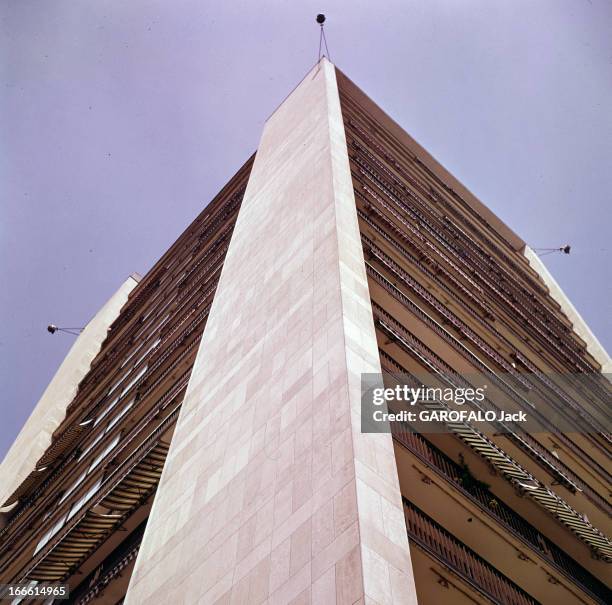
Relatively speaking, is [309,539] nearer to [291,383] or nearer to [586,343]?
[291,383]

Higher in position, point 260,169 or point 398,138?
point 398,138

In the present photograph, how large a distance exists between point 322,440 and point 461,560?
173 inches

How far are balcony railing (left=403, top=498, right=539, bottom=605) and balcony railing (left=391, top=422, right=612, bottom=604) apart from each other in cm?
102

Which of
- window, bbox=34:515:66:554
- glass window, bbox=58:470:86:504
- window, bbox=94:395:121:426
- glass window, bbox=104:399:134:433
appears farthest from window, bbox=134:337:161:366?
window, bbox=34:515:66:554

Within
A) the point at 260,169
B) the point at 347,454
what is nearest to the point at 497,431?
the point at 347,454

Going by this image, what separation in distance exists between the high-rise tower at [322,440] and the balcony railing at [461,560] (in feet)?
0.19

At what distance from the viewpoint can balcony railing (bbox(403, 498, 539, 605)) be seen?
946cm

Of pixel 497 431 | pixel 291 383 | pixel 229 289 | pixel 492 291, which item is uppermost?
pixel 492 291

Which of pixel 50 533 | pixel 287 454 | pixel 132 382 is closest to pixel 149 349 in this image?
pixel 132 382

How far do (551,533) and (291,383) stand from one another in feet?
28.7

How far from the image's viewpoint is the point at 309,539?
7000 millimetres

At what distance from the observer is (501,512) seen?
13.1 metres

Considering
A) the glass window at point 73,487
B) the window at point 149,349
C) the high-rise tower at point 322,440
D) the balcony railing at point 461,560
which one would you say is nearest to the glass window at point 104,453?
the high-rise tower at point 322,440

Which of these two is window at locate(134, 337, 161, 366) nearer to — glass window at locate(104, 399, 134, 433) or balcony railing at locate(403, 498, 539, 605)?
glass window at locate(104, 399, 134, 433)
